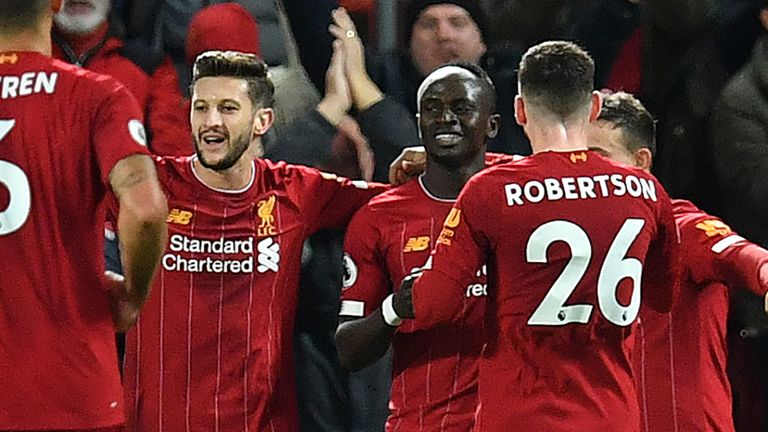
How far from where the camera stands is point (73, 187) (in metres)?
4.09

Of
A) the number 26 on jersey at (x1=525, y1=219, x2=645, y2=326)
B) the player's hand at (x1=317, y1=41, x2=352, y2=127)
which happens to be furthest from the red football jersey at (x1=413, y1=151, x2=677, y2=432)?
the player's hand at (x1=317, y1=41, x2=352, y2=127)

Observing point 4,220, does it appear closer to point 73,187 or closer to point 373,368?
point 73,187

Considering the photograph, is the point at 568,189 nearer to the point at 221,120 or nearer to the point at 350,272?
the point at 350,272

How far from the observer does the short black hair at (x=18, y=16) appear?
4.11 m

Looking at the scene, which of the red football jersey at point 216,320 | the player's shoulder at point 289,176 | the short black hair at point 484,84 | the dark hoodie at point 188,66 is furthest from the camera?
the dark hoodie at point 188,66

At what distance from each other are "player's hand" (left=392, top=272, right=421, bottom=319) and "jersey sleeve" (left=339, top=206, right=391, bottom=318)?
0.45 metres

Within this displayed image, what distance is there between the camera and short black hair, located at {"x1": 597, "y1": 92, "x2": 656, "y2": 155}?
5258 millimetres

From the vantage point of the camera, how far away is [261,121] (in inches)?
214

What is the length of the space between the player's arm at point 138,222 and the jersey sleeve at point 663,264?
1.39 metres

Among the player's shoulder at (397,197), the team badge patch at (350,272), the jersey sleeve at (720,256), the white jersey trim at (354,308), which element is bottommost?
the white jersey trim at (354,308)

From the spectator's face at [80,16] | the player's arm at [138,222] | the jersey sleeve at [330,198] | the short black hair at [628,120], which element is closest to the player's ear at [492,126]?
the short black hair at [628,120]

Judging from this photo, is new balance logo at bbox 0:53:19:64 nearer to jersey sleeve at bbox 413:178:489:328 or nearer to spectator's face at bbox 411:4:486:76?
jersey sleeve at bbox 413:178:489:328

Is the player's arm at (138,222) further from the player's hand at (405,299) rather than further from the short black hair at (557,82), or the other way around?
the short black hair at (557,82)

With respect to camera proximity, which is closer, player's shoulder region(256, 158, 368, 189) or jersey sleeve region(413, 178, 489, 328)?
jersey sleeve region(413, 178, 489, 328)
